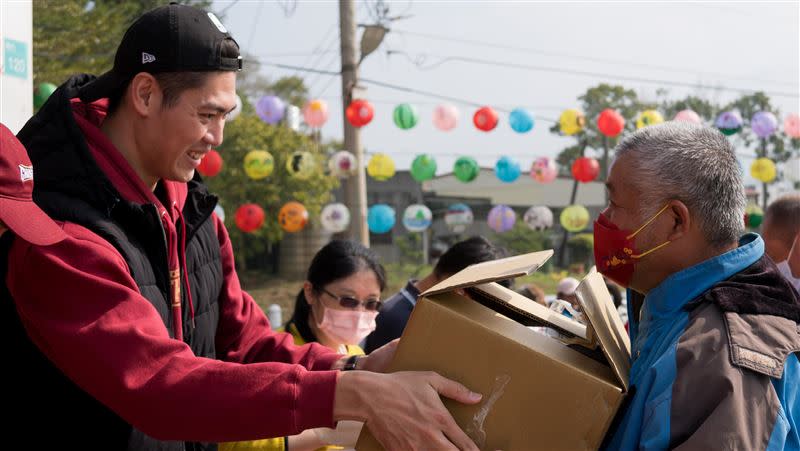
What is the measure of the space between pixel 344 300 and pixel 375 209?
929 centimetres

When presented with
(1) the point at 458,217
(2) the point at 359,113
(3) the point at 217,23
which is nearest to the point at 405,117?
(2) the point at 359,113

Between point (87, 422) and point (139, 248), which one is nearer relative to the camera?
point (87, 422)

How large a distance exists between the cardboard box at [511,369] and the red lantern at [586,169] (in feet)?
37.9

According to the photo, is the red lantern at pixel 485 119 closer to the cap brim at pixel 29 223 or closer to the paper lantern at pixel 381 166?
the paper lantern at pixel 381 166

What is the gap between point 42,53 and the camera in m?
13.9

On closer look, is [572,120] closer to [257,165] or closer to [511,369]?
[257,165]

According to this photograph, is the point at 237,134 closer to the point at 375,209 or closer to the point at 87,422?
the point at 375,209

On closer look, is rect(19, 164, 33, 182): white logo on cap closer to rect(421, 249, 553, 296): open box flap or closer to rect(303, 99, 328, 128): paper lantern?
rect(421, 249, 553, 296): open box flap

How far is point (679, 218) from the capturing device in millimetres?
1915

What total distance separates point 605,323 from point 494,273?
1.18 feet

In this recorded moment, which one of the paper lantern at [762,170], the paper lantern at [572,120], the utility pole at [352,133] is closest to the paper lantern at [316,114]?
the utility pole at [352,133]

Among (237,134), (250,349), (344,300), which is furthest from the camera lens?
(237,134)

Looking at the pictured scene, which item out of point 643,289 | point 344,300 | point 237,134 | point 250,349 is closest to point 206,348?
point 250,349

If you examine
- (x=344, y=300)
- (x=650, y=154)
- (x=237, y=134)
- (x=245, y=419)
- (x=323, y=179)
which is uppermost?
(x=650, y=154)
